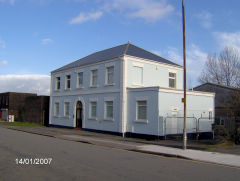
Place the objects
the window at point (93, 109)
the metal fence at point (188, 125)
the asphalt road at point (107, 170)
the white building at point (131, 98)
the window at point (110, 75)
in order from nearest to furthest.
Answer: the asphalt road at point (107, 170)
the metal fence at point (188, 125)
the white building at point (131, 98)
the window at point (110, 75)
the window at point (93, 109)

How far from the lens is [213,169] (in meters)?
Result: 9.38

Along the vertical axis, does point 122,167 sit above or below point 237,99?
below

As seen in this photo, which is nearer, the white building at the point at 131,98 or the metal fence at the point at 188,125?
the metal fence at the point at 188,125

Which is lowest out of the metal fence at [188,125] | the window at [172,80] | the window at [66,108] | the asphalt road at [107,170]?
the asphalt road at [107,170]

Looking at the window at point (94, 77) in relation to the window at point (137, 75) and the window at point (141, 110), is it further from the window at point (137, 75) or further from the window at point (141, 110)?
the window at point (141, 110)

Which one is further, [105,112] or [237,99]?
[105,112]

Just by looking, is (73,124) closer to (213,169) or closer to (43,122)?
(43,122)

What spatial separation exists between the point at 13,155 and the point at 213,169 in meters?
7.84

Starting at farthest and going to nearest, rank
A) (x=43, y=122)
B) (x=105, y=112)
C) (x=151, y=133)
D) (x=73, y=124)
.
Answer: (x=43, y=122), (x=73, y=124), (x=105, y=112), (x=151, y=133)

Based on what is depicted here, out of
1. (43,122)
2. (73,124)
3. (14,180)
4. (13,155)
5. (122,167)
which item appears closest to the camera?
(14,180)

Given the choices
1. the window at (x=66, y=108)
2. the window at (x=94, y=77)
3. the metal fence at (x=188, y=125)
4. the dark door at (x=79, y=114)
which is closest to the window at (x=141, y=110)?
the metal fence at (x=188, y=125)

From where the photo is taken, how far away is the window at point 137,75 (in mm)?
23514

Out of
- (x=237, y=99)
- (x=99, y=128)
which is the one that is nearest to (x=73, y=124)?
(x=99, y=128)

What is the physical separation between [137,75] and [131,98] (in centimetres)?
264
